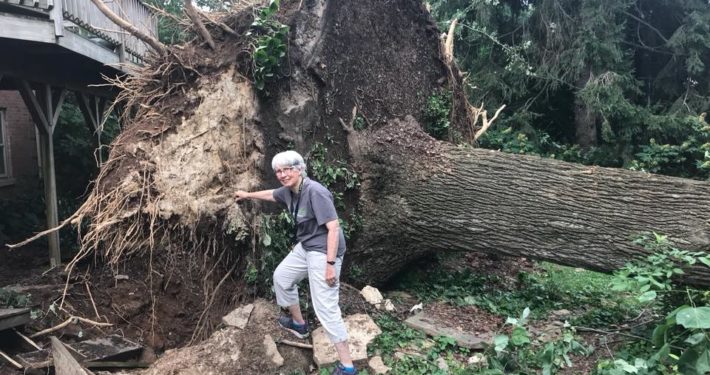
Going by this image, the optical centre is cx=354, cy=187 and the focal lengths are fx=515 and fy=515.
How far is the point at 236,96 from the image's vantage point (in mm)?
5000

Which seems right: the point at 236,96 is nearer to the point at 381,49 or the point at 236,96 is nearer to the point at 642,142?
the point at 381,49

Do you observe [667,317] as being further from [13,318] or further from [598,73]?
[598,73]

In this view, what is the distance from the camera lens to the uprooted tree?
462cm

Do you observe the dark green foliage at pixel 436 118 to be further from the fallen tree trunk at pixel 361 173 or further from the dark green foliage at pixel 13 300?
the dark green foliage at pixel 13 300

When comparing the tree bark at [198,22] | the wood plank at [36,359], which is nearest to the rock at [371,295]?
the wood plank at [36,359]

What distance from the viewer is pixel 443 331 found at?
4578mm

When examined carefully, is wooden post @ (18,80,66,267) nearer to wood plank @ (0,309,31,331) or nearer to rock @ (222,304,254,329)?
wood plank @ (0,309,31,331)

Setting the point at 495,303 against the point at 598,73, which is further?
the point at 598,73

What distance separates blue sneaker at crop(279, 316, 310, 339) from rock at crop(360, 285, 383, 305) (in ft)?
2.80

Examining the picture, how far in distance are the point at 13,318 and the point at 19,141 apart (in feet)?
28.8

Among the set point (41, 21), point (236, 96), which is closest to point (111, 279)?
point (236, 96)

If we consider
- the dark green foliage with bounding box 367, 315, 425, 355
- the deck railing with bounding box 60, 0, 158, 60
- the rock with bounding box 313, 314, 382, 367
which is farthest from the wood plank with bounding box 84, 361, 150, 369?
the deck railing with bounding box 60, 0, 158, 60

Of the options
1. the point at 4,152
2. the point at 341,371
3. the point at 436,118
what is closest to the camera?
the point at 341,371

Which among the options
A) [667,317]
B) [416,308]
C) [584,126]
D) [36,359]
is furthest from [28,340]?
[584,126]
